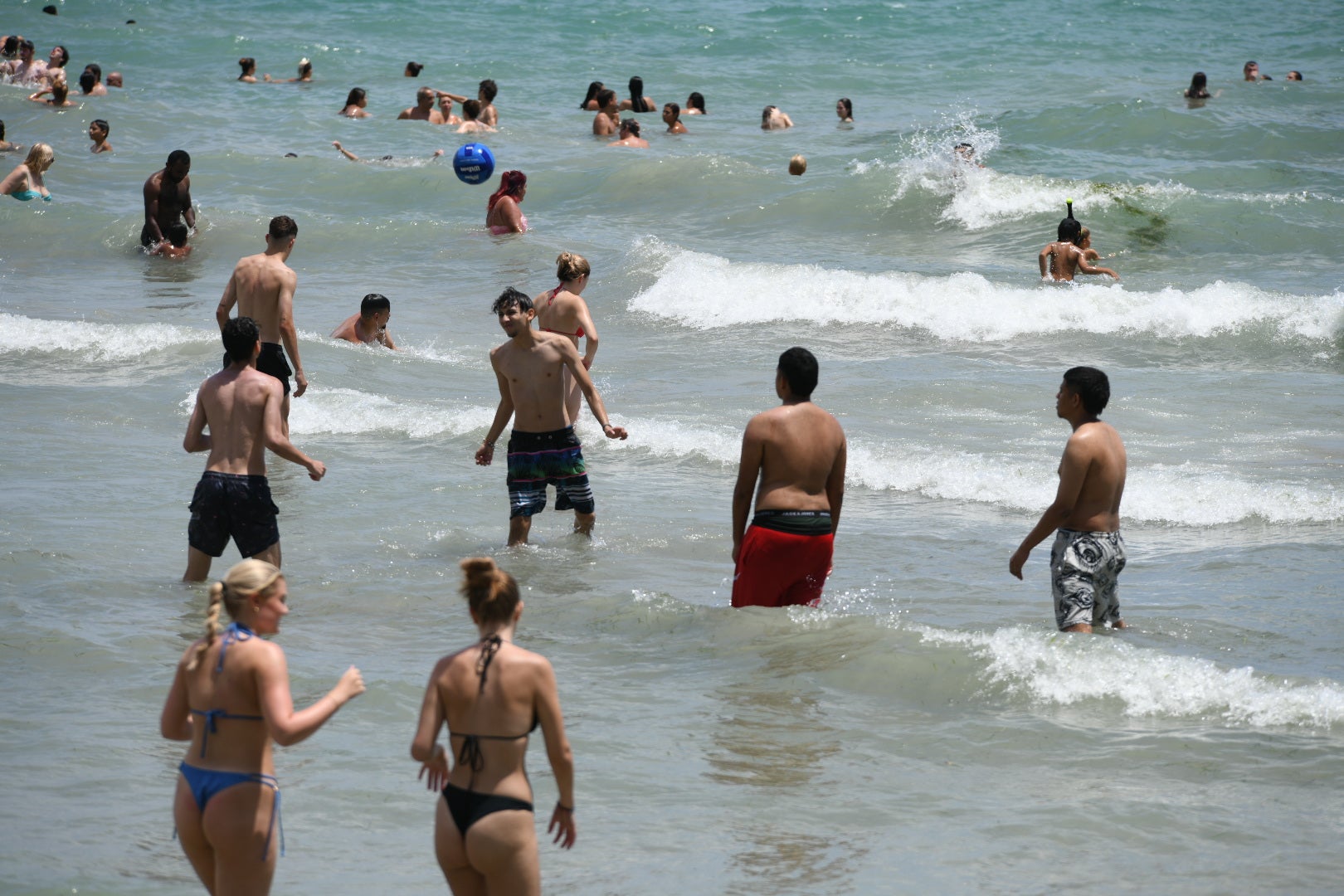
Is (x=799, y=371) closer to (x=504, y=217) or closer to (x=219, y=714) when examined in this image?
(x=219, y=714)

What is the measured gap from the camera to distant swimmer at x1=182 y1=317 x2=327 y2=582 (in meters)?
6.64

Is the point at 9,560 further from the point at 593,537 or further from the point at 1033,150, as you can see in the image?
the point at 1033,150

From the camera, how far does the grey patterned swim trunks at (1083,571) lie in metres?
6.28

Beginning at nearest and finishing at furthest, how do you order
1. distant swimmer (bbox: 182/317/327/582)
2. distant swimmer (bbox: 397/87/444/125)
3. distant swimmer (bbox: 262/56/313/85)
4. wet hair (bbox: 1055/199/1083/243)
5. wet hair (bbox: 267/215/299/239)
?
distant swimmer (bbox: 182/317/327/582) < wet hair (bbox: 267/215/299/239) < wet hair (bbox: 1055/199/1083/243) < distant swimmer (bbox: 397/87/444/125) < distant swimmer (bbox: 262/56/313/85)

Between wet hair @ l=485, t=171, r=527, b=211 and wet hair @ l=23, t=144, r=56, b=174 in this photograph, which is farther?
wet hair @ l=23, t=144, r=56, b=174

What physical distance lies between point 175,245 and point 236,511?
11.9 meters

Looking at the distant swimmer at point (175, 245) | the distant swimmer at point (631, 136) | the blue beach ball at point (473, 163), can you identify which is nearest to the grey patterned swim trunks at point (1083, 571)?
the blue beach ball at point (473, 163)

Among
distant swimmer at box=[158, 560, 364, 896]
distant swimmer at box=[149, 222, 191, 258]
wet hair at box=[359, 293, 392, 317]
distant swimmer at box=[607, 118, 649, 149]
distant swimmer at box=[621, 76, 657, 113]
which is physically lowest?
distant swimmer at box=[158, 560, 364, 896]

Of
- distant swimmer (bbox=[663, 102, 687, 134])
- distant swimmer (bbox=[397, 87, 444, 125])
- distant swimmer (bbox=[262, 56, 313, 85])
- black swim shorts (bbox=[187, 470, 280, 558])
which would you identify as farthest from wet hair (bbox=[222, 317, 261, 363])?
distant swimmer (bbox=[262, 56, 313, 85])

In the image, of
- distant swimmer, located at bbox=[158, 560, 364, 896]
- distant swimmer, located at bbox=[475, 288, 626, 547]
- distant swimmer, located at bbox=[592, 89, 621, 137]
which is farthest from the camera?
distant swimmer, located at bbox=[592, 89, 621, 137]

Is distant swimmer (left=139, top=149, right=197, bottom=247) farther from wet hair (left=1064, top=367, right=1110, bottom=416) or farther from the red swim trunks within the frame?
wet hair (left=1064, top=367, right=1110, bottom=416)

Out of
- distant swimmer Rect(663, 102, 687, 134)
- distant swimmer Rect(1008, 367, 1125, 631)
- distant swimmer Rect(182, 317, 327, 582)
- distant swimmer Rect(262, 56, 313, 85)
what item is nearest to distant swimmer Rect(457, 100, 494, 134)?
distant swimmer Rect(663, 102, 687, 134)

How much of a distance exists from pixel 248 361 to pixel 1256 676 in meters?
4.51

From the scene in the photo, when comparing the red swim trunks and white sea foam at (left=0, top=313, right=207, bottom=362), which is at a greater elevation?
white sea foam at (left=0, top=313, right=207, bottom=362)
